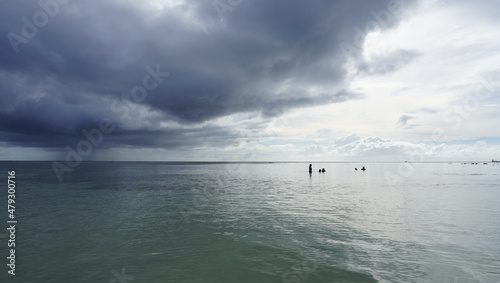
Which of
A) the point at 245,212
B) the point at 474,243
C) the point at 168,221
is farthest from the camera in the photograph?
the point at 245,212

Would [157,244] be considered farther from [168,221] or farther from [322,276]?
[322,276]

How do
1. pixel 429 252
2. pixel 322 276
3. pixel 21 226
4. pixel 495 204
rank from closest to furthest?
pixel 322 276, pixel 429 252, pixel 21 226, pixel 495 204

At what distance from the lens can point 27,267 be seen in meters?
14.2

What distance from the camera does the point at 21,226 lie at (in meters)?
23.2

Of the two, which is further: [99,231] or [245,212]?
[245,212]

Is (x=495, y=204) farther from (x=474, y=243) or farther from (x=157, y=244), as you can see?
(x=157, y=244)

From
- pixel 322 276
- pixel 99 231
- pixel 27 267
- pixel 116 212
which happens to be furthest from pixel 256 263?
pixel 116 212

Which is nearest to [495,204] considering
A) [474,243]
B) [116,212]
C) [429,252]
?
[474,243]

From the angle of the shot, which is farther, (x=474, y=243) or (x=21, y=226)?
(x=21, y=226)

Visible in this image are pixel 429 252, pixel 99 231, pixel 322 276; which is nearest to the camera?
pixel 322 276

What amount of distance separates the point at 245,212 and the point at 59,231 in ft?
54.4

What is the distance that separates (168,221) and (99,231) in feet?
18.8

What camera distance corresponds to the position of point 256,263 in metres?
14.6

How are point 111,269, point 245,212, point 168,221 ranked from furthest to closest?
point 245,212
point 168,221
point 111,269
